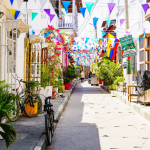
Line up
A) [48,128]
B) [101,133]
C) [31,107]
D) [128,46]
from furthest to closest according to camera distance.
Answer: [128,46] → [31,107] → [101,133] → [48,128]

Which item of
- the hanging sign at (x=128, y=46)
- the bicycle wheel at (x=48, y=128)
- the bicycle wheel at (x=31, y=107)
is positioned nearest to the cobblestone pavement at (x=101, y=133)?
the bicycle wheel at (x=48, y=128)

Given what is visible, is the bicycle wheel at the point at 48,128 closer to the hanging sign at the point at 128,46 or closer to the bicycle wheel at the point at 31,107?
the bicycle wheel at the point at 31,107

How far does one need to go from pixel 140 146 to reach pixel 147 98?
5.62 m

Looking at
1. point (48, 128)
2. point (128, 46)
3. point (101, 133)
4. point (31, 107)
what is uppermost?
point (128, 46)

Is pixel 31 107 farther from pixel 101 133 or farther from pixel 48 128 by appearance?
pixel 48 128

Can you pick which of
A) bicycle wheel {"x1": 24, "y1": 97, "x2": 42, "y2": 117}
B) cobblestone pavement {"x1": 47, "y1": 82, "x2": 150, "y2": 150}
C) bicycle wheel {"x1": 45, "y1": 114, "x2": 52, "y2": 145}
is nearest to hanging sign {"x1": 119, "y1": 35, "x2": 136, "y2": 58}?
cobblestone pavement {"x1": 47, "y1": 82, "x2": 150, "y2": 150}

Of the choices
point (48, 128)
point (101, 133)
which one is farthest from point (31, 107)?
point (48, 128)

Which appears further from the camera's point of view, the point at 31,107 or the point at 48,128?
the point at 31,107

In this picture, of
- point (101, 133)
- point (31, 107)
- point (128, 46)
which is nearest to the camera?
point (101, 133)

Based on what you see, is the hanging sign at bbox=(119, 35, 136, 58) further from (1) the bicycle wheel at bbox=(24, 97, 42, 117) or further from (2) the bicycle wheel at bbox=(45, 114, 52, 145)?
(2) the bicycle wheel at bbox=(45, 114, 52, 145)

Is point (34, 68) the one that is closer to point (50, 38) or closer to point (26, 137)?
point (50, 38)

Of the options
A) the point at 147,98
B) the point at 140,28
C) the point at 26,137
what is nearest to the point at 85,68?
the point at 140,28

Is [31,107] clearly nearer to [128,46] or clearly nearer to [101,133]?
[101,133]

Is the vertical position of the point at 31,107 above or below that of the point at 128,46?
below
